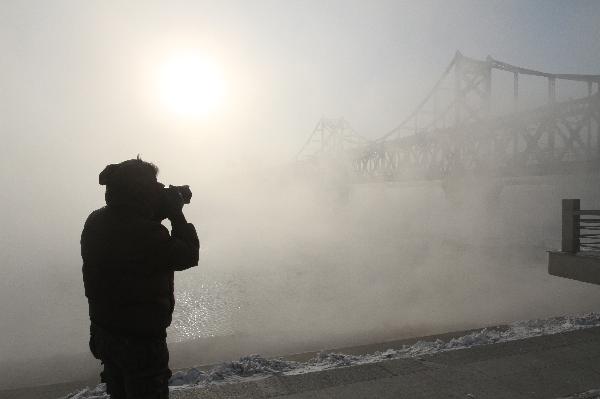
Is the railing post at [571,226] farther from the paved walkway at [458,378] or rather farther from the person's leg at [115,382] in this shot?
the person's leg at [115,382]

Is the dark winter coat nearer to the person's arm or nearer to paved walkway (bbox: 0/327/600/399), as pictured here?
the person's arm

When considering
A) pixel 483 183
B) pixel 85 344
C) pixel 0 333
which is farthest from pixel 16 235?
pixel 483 183

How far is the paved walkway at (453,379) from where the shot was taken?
10.7 ft

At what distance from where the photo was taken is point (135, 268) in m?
1.72

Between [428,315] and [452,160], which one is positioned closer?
[428,315]

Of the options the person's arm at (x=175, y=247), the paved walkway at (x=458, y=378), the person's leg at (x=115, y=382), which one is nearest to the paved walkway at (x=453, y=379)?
→ the paved walkway at (x=458, y=378)

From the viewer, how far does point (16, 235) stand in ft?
153

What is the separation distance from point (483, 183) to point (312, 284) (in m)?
36.4

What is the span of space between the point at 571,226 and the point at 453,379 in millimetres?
7659

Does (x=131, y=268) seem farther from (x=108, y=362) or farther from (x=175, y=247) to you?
(x=108, y=362)

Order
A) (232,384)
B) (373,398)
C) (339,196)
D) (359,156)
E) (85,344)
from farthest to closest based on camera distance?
(339,196)
(359,156)
(85,344)
(232,384)
(373,398)

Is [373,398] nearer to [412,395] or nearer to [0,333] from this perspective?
[412,395]

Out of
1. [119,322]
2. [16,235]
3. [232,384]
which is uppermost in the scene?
[119,322]

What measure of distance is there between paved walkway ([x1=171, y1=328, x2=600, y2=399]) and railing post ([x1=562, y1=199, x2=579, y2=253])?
19.8 feet
